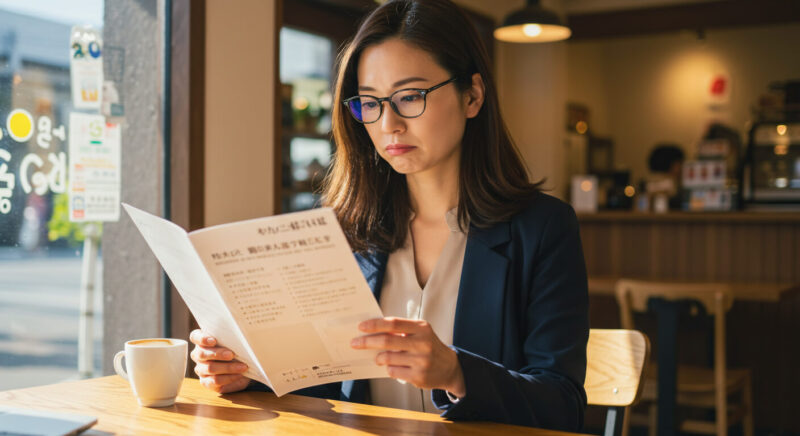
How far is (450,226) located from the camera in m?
1.54

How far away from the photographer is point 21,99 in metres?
2.02

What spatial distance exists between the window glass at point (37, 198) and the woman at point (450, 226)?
92 centimetres

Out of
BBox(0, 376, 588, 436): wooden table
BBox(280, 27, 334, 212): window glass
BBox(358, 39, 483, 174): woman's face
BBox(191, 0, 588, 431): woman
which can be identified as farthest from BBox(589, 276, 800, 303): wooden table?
BBox(0, 376, 588, 436): wooden table

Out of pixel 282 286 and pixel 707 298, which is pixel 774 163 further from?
pixel 282 286

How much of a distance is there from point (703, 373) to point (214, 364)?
9.46ft

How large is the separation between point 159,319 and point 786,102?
566 cm

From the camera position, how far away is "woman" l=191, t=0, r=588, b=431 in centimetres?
128

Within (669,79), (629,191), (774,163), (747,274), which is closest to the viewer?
(747,274)

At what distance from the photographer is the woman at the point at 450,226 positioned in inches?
50.2

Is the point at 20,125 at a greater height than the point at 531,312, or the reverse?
the point at 20,125

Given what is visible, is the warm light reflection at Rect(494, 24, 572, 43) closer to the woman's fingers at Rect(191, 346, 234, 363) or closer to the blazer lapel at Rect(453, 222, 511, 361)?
the blazer lapel at Rect(453, 222, 511, 361)

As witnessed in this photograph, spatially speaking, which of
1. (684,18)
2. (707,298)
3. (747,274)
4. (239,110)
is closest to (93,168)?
(239,110)

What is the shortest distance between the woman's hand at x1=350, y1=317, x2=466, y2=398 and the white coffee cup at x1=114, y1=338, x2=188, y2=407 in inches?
13.4

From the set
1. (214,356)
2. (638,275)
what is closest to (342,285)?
(214,356)
